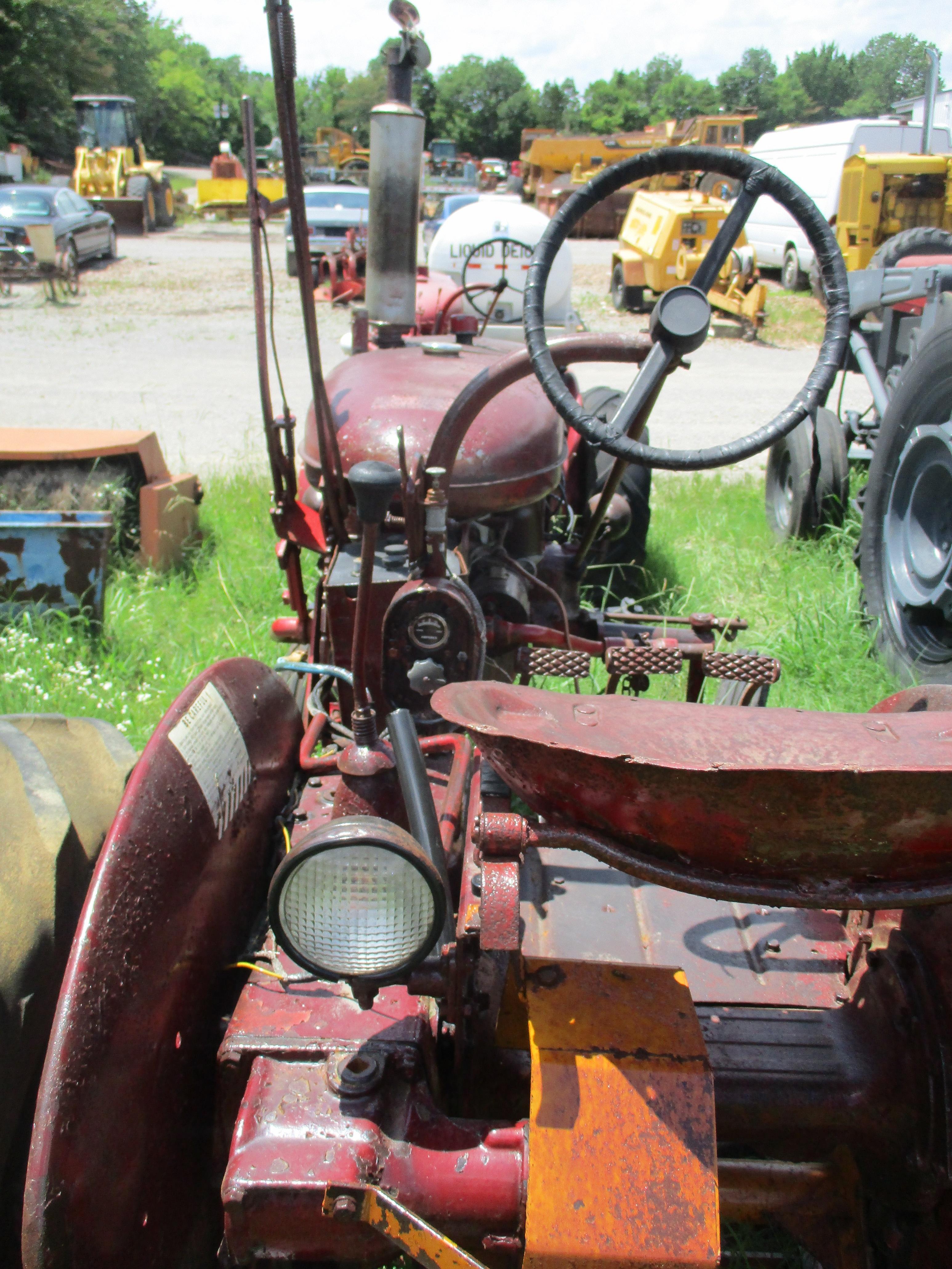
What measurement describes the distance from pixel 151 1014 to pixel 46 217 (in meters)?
15.3

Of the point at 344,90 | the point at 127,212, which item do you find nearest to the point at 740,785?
the point at 127,212

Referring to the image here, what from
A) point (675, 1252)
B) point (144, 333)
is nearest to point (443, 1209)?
point (675, 1252)

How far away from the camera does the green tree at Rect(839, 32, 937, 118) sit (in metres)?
40.0

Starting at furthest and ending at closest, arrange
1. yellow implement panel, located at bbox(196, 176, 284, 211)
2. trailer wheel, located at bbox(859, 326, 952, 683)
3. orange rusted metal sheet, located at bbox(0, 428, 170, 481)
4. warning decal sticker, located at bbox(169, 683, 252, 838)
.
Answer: yellow implement panel, located at bbox(196, 176, 284, 211) → orange rusted metal sheet, located at bbox(0, 428, 170, 481) → trailer wheel, located at bbox(859, 326, 952, 683) → warning decal sticker, located at bbox(169, 683, 252, 838)

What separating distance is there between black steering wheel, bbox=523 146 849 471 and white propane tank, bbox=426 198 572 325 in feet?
10.9

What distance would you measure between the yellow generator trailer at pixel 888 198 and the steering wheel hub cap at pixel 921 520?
830cm

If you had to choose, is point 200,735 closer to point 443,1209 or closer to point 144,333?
point 443,1209

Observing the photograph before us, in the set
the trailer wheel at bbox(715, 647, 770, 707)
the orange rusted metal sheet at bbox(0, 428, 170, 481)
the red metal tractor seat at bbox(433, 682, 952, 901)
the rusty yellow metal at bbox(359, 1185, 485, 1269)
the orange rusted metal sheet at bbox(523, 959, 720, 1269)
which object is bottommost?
the trailer wheel at bbox(715, 647, 770, 707)

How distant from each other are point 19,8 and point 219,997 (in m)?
35.0

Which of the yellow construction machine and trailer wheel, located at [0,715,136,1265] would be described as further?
the yellow construction machine

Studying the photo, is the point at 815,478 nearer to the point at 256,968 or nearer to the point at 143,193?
the point at 256,968

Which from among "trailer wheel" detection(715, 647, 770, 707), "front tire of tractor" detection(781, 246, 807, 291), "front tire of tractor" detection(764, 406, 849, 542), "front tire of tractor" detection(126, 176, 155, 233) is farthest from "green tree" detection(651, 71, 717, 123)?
"trailer wheel" detection(715, 647, 770, 707)

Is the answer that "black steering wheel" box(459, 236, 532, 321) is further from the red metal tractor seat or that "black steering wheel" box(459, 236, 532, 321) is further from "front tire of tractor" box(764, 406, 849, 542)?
the red metal tractor seat

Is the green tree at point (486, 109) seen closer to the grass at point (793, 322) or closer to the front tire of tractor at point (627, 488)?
the grass at point (793, 322)
